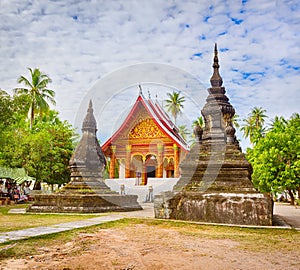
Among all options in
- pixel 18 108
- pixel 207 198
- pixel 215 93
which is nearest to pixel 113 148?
pixel 18 108

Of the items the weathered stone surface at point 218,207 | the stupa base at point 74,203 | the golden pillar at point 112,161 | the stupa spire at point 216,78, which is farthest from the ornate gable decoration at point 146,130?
the weathered stone surface at point 218,207

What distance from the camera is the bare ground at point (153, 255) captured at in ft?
13.9

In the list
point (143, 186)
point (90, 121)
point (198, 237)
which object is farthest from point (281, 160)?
point (198, 237)

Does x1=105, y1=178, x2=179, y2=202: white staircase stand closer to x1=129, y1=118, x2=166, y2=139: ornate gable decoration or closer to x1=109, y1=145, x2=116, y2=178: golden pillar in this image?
x1=109, y1=145, x2=116, y2=178: golden pillar

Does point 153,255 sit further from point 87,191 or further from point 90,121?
point 90,121

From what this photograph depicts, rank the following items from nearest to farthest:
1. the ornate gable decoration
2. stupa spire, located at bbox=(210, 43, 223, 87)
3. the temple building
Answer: stupa spire, located at bbox=(210, 43, 223, 87) → the temple building → the ornate gable decoration

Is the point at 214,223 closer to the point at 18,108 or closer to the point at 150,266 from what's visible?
the point at 150,266

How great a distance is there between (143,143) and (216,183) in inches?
627

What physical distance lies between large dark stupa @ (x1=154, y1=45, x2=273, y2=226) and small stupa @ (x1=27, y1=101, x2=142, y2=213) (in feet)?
11.7

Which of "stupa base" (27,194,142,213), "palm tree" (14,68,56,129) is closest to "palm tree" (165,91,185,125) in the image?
"palm tree" (14,68,56,129)

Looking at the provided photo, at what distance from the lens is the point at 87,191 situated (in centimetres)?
1294

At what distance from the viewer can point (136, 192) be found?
23.6 metres

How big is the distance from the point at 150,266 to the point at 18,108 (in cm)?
1328

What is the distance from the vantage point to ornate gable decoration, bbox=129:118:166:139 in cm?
2496
